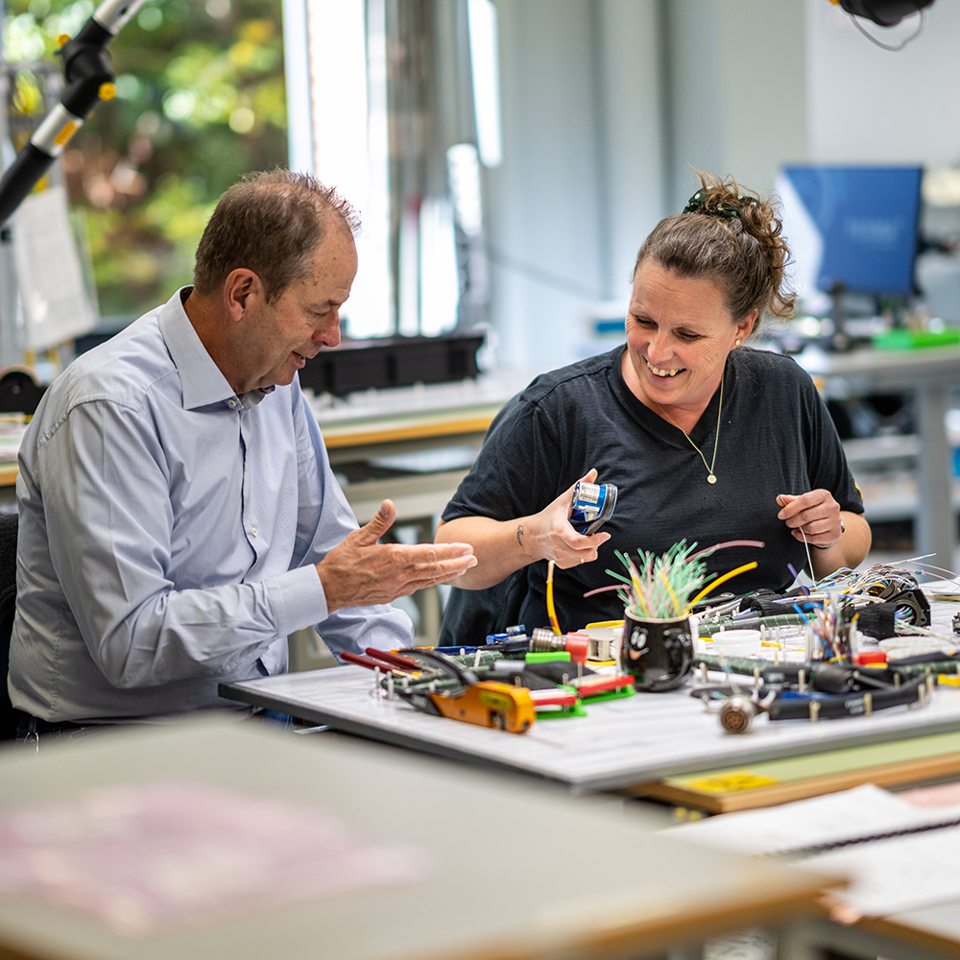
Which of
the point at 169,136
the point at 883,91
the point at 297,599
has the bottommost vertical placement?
the point at 297,599

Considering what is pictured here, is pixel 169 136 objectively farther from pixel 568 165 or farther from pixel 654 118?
pixel 654 118

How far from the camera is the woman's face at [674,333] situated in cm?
201

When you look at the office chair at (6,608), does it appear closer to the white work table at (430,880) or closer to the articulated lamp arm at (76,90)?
the articulated lamp arm at (76,90)

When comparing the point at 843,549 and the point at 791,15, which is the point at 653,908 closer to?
the point at 843,549

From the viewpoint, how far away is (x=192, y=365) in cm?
180

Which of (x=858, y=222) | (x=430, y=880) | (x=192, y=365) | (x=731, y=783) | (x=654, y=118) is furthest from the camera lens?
(x=654, y=118)

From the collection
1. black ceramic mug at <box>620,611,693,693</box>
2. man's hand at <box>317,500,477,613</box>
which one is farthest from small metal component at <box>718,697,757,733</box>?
man's hand at <box>317,500,477,613</box>

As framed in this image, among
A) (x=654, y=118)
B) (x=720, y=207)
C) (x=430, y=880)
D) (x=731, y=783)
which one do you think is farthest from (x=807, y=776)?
(x=654, y=118)

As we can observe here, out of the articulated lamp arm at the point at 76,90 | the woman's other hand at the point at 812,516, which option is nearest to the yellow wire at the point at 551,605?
the woman's other hand at the point at 812,516

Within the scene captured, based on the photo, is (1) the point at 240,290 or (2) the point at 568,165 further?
(2) the point at 568,165

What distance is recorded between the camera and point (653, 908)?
0.58 metres

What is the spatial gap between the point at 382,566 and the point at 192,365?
0.38 meters

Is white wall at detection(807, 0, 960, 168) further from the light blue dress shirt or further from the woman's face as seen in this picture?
the light blue dress shirt

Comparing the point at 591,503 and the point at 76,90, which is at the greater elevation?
the point at 76,90
